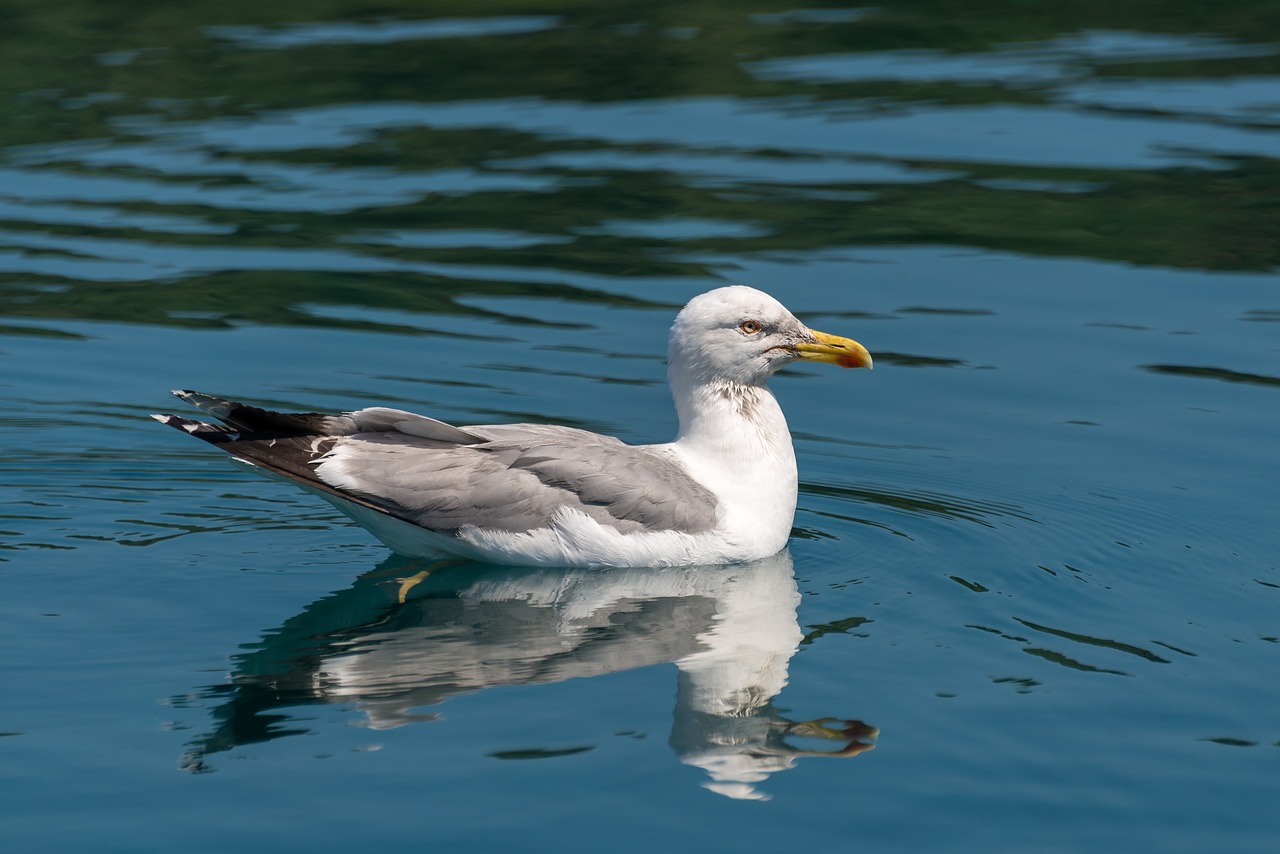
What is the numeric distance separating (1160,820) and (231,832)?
3282mm

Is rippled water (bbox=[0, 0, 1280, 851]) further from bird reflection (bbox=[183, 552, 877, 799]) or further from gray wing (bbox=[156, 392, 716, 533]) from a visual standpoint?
gray wing (bbox=[156, 392, 716, 533])

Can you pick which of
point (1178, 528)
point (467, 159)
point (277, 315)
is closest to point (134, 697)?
point (1178, 528)

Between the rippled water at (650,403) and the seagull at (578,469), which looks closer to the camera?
the rippled water at (650,403)

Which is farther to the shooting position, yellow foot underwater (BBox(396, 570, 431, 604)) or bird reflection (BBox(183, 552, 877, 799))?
yellow foot underwater (BBox(396, 570, 431, 604))

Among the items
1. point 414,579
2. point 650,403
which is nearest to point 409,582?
point 414,579

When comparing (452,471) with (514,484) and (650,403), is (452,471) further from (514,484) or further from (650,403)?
(650,403)

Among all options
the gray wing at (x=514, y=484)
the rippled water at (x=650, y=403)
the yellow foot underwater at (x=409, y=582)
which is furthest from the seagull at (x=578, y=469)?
the rippled water at (x=650, y=403)

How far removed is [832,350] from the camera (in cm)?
978

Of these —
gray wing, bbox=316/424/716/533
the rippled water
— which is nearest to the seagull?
gray wing, bbox=316/424/716/533

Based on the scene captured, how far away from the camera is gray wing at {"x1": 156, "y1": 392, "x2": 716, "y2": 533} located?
359 inches

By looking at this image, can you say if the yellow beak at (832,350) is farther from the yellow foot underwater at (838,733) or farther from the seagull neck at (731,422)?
the yellow foot underwater at (838,733)

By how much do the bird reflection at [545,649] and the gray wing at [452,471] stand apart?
1.13 ft

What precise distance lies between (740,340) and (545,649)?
2250mm

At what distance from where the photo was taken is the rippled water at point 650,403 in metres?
6.90
